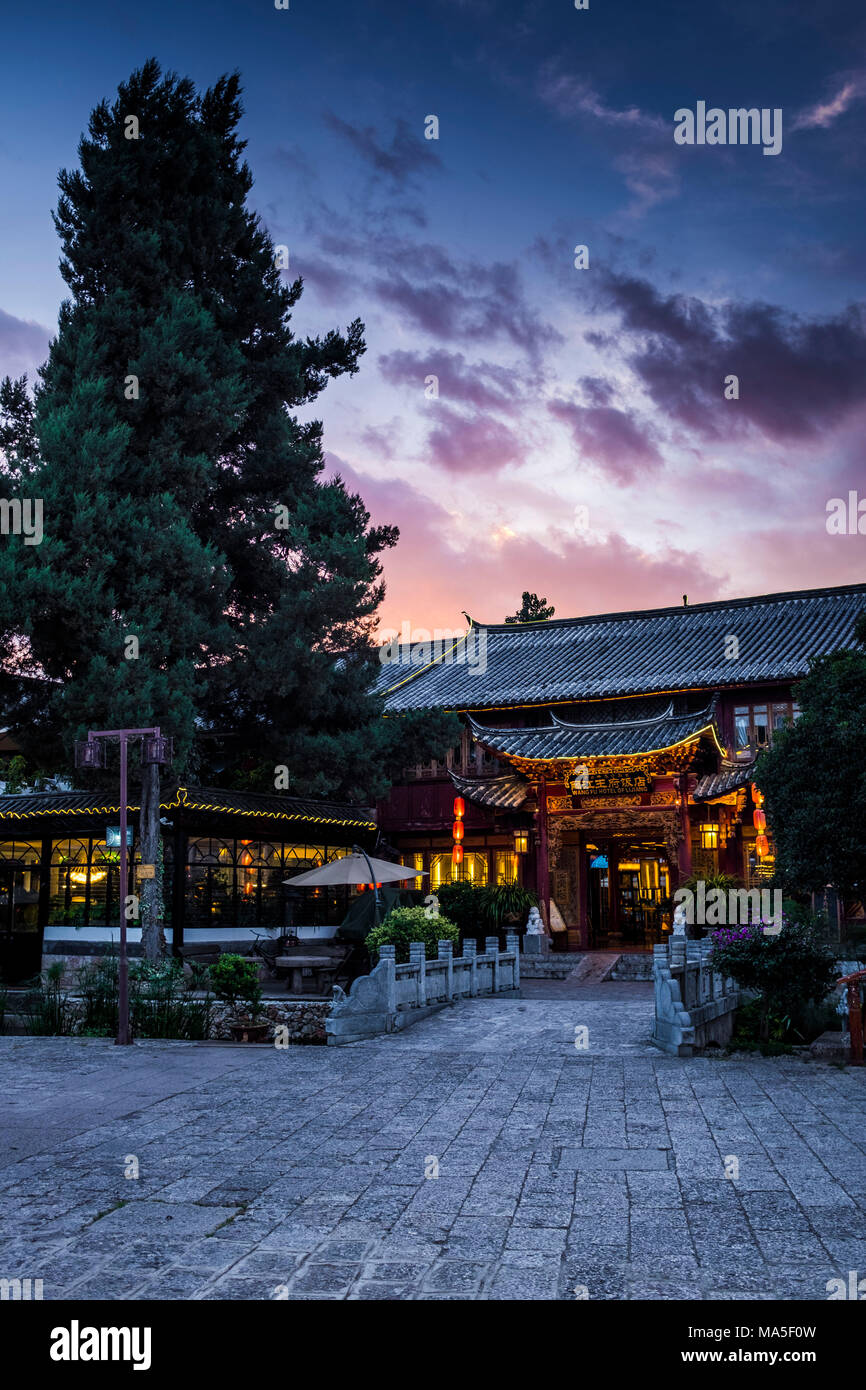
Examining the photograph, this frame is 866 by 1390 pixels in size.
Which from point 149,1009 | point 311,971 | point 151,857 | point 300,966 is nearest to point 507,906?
point 311,971

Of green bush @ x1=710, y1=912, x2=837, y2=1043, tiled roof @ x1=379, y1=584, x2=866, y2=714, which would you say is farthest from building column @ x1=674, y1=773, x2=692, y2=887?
green bush @ x1=710, y1=912, x2=837, y2=1043

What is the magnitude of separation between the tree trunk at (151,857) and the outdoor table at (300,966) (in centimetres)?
250

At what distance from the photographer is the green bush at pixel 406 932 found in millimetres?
16297

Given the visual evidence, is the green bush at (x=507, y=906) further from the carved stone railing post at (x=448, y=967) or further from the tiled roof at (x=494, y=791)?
the carved stone railing post at (x=448, y=967)

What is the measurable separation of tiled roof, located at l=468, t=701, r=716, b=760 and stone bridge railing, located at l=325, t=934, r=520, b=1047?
6.76 metres

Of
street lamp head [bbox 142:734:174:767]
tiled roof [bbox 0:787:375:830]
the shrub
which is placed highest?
street lamp head [bbox 142:734:174:767]

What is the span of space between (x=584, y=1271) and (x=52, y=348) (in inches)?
785

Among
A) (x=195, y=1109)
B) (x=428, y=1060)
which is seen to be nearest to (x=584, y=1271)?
(x=195, y=1109)

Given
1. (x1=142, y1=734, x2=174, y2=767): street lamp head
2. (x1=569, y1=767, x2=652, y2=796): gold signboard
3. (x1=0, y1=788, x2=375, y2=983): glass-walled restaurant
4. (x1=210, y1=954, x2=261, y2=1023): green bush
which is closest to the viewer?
(x1=142, y1=734, x2=174, y2=767): street lamp head

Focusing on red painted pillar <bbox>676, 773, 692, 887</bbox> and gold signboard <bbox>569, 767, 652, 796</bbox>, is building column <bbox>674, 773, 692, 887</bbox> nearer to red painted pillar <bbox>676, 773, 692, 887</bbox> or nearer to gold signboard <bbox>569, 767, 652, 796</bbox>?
red painted pillar <bbox>676, 773, 692, 887</bbox>

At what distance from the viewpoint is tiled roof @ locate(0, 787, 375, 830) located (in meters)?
20.2

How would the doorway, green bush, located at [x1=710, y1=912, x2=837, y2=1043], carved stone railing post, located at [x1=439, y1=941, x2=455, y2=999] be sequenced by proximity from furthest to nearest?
the doorway
carved stone railing post, located at [x1=439, y1=941, x2=455, y2=999]
green bush, located at [x1=710, y1=912, x2=837, y2=1043]

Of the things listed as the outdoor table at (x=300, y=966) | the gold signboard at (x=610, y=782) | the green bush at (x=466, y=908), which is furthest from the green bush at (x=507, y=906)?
the outdoor table at (x=300, y=966)

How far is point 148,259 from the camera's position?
20.7 metres
